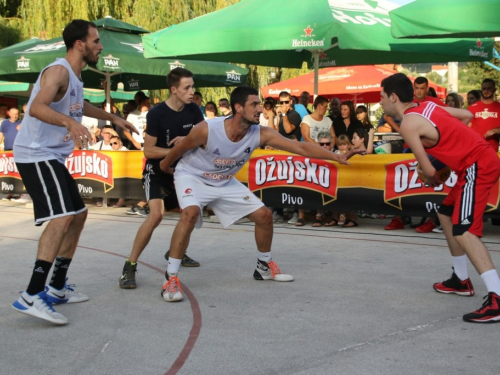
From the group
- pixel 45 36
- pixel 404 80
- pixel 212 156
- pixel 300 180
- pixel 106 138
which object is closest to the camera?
pixel 404 80

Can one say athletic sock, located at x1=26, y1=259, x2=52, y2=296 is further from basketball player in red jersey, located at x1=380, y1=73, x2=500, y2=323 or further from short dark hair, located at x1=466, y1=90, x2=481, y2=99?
short dark hair, located at x1=466, y1=90, x2=481, y2=99

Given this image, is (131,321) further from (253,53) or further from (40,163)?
(253,53)

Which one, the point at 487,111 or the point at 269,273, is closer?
the point at 269,273

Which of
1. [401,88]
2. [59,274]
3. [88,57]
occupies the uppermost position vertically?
[88,57]

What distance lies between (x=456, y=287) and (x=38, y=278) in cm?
336

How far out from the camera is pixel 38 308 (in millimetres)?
5270

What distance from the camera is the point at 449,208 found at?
239 inches

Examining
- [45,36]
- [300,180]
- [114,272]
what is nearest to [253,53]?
[300,180]

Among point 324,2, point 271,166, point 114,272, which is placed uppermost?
point 324,2

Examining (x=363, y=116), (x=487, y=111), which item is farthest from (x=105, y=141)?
(x=487, y=111)

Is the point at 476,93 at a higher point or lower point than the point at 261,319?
higher

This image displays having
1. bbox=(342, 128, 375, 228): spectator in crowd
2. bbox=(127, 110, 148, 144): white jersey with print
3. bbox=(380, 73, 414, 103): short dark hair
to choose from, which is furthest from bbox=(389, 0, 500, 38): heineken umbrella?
bbox=(127, 110, 148, 144): white jersey with print

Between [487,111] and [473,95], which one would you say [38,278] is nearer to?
[487,111]

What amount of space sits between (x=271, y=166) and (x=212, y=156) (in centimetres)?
445
